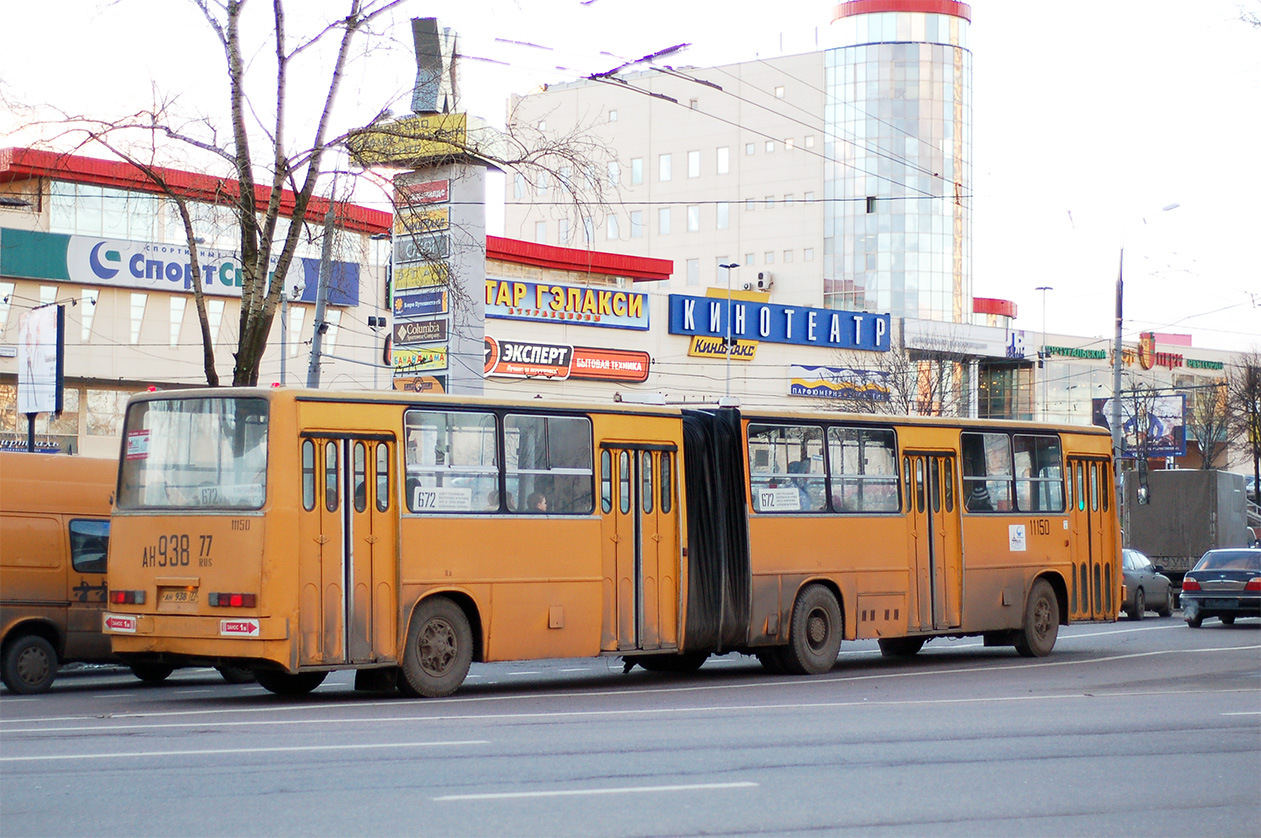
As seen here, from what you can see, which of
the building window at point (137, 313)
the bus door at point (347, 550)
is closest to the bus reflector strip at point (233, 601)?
the bus door at point (347, 550)

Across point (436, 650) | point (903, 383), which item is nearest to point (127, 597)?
point (436, 650)

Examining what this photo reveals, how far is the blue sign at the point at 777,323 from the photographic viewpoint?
6944 cm

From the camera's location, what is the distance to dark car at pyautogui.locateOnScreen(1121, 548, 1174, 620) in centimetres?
3156

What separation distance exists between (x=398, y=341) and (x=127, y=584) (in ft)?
99.3

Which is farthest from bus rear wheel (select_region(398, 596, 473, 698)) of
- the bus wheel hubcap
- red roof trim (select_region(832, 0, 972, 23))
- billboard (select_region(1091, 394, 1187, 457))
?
red roof trim (select_region(832, 0, 972, 23))

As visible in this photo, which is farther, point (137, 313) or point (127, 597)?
point (137, 313)

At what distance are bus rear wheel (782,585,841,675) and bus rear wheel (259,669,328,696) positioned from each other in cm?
554

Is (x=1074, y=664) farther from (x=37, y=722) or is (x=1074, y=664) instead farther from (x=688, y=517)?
(x=37, y=722)

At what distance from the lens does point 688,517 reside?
16.6 m

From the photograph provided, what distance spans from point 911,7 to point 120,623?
91.9 m

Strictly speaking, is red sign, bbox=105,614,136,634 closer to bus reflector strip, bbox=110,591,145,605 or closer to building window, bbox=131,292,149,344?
bus reflector strip, bbox=110,591,145,605

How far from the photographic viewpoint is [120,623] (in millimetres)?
14062

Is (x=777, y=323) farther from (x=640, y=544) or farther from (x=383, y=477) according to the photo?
(x=383, y=477)

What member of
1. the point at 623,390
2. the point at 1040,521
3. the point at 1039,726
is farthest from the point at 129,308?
the point at 1039,726
